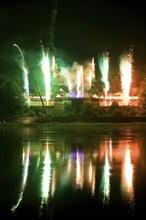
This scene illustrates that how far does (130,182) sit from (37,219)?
575 cm

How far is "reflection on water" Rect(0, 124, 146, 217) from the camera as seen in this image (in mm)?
13733

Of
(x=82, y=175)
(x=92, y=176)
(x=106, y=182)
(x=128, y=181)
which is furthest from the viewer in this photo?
(x=82, y=175)

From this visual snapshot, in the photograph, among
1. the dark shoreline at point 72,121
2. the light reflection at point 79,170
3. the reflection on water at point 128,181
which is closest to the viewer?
the reflection on water at point 128,181

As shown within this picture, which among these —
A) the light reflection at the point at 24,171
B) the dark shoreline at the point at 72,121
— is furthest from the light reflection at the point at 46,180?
the dark shoreline at the point at 72,121

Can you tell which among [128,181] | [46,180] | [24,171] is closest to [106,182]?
[128,181]

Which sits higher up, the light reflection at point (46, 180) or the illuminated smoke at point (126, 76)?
the illuminated smoke at point (126, 76)

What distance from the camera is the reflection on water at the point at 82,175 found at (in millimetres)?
13733

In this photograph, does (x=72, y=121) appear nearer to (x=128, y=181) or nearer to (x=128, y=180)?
(x=128, y=180)

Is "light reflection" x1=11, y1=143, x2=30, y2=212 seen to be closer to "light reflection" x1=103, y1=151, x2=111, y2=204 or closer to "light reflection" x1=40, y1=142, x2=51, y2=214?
"light reflection" x1=40, y1=142, x2=51, y2=214

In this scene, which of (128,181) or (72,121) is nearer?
(128,181)

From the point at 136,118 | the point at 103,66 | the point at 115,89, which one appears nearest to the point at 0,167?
the point at 136,118

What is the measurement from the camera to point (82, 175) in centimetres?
1825

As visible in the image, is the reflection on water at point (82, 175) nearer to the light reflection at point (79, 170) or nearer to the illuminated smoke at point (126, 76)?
the light reflection at point (79, 170)

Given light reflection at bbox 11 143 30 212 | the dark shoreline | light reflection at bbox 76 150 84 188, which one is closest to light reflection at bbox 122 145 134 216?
light reflection at bbox 76 150 84 188
